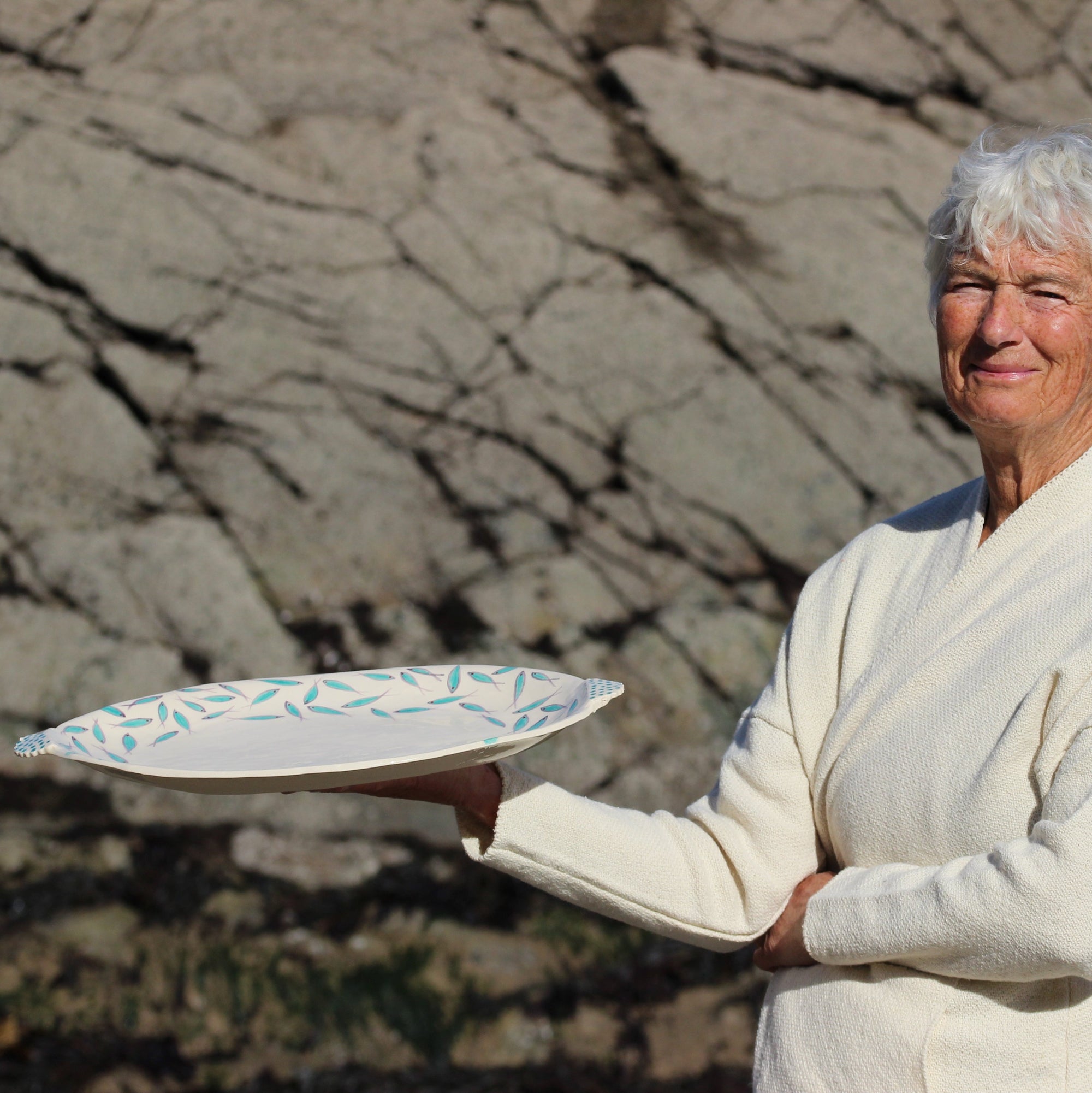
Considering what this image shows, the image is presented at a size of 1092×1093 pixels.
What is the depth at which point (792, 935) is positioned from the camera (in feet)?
4.51

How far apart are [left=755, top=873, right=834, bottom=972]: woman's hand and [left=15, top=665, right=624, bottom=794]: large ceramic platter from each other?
344 millimetres

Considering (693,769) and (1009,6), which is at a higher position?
(1009,6)

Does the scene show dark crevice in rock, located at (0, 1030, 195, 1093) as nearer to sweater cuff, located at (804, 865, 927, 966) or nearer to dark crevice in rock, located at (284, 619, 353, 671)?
dark crevice in rock, located at (284, 619, 353, 671)

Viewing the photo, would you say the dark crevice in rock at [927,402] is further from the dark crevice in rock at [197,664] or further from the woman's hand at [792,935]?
the woman's hand at [792,935]

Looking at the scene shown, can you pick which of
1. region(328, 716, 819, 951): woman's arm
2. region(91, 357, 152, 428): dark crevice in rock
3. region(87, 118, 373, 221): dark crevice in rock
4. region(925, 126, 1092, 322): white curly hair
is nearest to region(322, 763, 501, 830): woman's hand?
region(328, 716, 819, 951): woman's arm

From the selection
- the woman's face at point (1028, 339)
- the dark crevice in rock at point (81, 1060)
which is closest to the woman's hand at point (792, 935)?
the woman's face at point (1028, 339)

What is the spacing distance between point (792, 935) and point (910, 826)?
0.20m

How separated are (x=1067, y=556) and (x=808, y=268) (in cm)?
261

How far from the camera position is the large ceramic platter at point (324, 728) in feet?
3.77

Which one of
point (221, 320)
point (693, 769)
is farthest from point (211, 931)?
point (221, 320)

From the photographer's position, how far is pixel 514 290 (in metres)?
3.59

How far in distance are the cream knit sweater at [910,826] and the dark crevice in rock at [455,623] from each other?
1747 mm

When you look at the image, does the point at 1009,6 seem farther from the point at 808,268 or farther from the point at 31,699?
the point at 31,699

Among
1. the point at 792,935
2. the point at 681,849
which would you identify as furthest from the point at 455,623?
the point at 792,935
